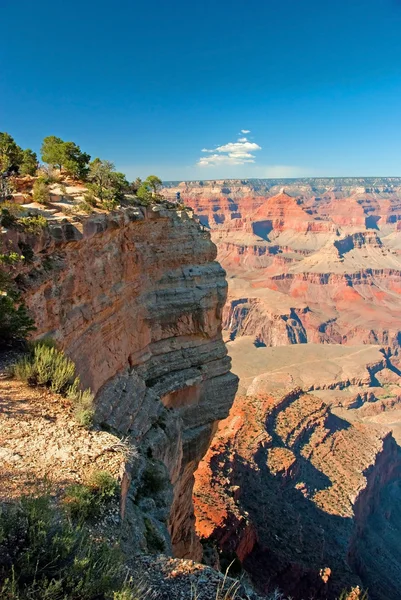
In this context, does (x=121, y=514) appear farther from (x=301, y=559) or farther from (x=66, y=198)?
(x=301, y=559)

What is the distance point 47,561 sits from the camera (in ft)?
14.0

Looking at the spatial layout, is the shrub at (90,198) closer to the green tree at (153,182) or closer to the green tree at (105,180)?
the green tree at (105,180)

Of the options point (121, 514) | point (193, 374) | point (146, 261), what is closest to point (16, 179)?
point (146, 261)

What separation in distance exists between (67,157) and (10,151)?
2279 millimetres

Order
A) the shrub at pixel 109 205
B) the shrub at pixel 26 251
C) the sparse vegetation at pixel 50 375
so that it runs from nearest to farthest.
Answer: the sparse vegetation at pixel 50 375 → the shrub at pixel 26 251 → the shrub at pixel 109 205

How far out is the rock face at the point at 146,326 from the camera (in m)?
12.1

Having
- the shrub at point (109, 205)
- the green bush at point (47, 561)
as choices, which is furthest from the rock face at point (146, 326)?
the green bush at point (47, 561)

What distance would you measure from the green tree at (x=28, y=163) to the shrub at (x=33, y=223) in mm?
5892

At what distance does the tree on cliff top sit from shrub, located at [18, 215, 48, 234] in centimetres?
654

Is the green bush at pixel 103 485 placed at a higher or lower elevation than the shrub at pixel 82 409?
lower

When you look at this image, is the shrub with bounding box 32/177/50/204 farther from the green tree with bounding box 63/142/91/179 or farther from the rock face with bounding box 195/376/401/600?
the rock face with bounding box 195/376/401/600

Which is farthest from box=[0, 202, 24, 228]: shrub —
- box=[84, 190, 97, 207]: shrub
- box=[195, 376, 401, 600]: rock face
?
box=[195, 376, 401, 600]: rock face

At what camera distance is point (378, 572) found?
1136 inches

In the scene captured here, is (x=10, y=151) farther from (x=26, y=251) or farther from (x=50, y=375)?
(x=50, y=375)
